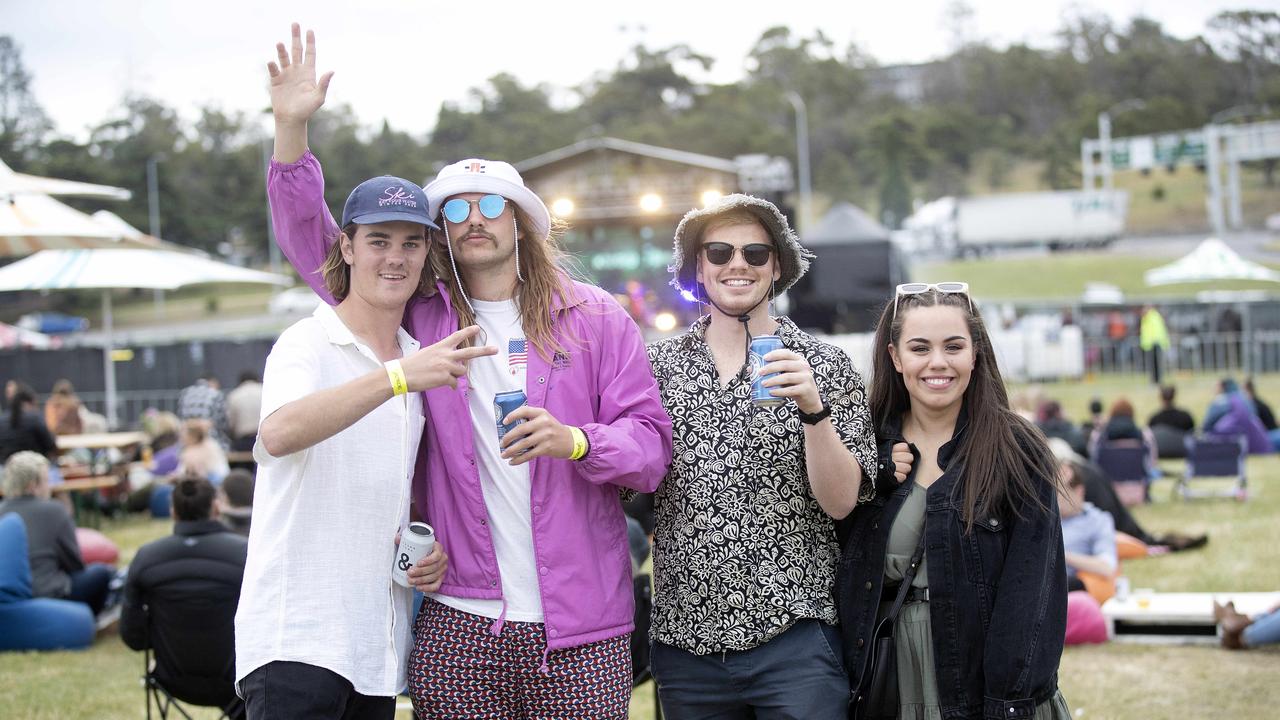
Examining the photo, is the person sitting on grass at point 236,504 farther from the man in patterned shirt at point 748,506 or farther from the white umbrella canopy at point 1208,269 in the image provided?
the white umbrella canopy at point 1208,269

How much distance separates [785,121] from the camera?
80500mm

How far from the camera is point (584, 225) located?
21906 millimetres

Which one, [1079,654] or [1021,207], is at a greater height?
[1021,207]

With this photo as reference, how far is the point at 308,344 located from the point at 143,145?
7126 centimetres

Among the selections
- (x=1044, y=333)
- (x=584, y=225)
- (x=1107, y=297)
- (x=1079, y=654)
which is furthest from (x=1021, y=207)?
(x=1079, y=654)

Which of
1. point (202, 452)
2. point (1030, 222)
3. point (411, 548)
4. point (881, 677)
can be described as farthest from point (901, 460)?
point (1030, 222)

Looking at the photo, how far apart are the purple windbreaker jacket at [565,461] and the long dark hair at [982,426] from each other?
2.36 feet

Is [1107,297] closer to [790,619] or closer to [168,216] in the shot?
[790,619]

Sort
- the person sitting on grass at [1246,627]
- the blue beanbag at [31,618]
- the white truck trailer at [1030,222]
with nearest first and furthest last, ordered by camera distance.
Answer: the person sitting on grass at [1246,627], the blue beanbag at [31,618], the white truck trailer at [1030,222]

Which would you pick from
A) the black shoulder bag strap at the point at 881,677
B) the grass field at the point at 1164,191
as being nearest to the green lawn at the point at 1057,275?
the grass field at the point at 1164,191

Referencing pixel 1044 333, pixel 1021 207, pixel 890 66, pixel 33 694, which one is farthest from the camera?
pixel 890 66

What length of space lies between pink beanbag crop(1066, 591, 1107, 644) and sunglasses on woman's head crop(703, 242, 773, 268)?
486cm

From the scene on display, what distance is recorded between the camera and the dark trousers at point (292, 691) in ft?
8.61

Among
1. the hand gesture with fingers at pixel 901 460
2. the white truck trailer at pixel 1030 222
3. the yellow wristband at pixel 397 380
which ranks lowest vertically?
the hand gesture with fingers at pixel 901 460
